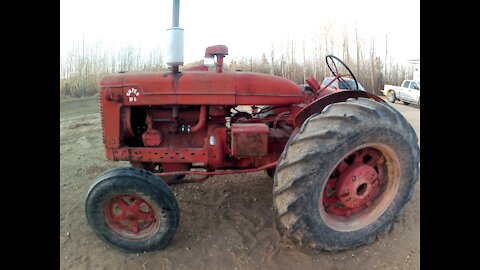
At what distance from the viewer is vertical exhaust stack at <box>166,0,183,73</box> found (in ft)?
9.42

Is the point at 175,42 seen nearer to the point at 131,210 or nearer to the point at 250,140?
the point at 250,140

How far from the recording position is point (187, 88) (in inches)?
122

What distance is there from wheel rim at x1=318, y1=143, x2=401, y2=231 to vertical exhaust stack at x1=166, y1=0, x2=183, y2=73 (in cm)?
174

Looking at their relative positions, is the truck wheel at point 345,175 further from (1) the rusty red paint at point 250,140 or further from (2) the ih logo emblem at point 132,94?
(2) the ih logo emblem at point 132,94

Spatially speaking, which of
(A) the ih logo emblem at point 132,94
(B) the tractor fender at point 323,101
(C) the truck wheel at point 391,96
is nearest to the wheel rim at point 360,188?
(B) the tractor fender at point 323,101

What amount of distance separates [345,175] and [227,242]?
122cm

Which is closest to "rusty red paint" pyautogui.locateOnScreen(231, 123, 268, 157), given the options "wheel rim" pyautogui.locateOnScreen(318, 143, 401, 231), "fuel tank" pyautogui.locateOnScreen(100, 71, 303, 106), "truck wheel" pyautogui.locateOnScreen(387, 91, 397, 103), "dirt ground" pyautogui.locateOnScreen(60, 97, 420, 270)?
"fuel tank" pyautogui.locateOnScreen(100, 71, 303, 106)

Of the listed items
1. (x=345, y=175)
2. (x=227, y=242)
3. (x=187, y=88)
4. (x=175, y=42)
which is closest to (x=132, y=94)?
(x=187, y=88)

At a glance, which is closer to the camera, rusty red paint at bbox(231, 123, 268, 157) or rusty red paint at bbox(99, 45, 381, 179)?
rusty red paint at bbox(231, 123, 268, 157)

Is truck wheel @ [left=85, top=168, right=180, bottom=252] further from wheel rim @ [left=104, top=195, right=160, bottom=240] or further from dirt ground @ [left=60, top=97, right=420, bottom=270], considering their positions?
dirt ground @ [left=60, top=97, right=420, bottom=270]

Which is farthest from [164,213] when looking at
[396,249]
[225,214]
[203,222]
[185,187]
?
[396,249]

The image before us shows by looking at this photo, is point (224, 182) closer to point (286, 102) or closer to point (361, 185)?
point (286, 102)

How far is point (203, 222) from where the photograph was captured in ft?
10.7

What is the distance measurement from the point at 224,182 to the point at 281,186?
1.96 metres
